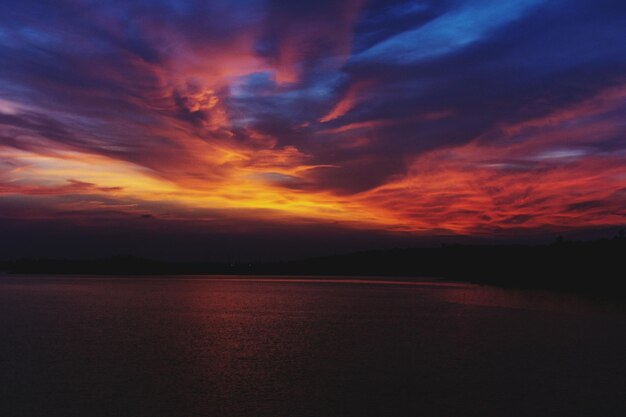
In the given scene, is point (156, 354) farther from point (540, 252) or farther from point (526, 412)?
point (540, 252)

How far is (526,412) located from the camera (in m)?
19.0

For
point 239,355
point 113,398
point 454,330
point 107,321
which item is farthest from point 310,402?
point 107,321

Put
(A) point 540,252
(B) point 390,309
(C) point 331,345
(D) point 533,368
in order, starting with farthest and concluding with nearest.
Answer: (A) point 540,252, (B) point 390,309, (C) point 331,345, (D) point 533,368

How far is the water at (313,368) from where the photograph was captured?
19703 millimetres

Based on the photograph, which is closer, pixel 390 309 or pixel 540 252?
pixel 390 309

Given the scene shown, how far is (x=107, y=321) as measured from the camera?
158 feet

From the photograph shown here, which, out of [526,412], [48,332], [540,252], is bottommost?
[526,412]

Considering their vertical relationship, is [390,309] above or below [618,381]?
above

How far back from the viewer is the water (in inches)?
776

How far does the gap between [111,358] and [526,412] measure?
20.0 meters

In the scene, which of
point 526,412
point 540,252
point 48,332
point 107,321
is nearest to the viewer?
point 526,412

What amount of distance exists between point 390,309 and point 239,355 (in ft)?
119

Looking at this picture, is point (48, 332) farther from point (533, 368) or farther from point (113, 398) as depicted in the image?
point (533, 368)

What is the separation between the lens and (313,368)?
26.4 metres
